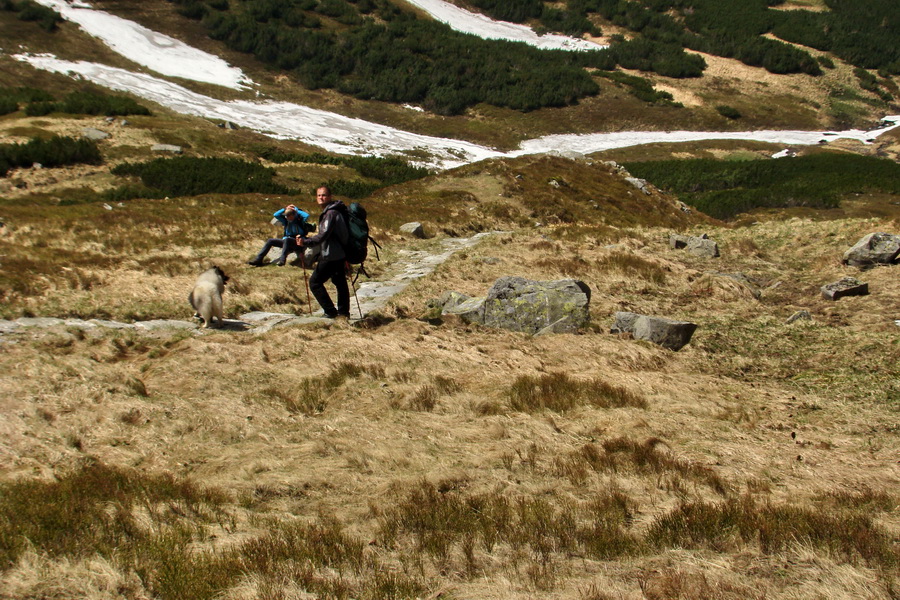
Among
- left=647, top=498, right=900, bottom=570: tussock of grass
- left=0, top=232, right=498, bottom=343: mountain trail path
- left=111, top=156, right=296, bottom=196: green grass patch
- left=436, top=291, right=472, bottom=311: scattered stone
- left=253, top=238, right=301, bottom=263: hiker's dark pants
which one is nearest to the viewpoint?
left=647, top=498, right=900, bottom=570: tussock of grass

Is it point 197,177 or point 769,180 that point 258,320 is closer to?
point 197,177

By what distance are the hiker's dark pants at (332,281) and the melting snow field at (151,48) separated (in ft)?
236

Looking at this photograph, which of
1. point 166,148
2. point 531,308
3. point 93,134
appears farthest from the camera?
point 166,148

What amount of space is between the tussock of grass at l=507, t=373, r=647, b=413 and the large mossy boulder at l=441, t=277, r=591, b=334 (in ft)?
8.68

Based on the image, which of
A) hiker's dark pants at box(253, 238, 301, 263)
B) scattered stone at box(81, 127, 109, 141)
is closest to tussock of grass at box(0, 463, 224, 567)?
hiker's dark pants at box(253, 238, 301, 263)

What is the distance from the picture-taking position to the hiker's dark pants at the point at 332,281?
31.1 ft

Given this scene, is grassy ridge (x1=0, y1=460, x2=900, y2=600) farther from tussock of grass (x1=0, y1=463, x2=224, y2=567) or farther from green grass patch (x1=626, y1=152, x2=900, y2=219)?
green grass patch (x1=626, y1=152, x2=900, y2=219)

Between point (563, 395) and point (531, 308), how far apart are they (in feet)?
11.1

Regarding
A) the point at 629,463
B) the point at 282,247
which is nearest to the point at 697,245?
the point at 282,247

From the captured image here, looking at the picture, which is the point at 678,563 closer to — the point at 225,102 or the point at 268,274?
the point at 268,274

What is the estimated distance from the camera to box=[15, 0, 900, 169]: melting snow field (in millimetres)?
59344

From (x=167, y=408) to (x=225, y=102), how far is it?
68.1m

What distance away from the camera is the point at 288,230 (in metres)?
14.2

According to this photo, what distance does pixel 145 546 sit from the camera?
13.4ft
